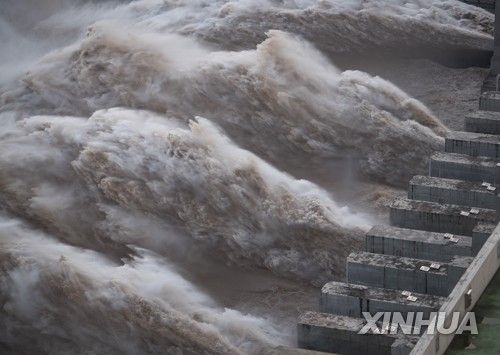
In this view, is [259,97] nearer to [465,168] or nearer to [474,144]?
[474,144]

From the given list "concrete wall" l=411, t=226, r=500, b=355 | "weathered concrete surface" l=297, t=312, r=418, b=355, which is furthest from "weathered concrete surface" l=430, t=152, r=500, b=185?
"concrete wall" l=411, t=226, r=500, b=355

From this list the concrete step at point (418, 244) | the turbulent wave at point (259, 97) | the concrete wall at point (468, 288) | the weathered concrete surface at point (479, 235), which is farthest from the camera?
the turbulent wave at point (259, 97)

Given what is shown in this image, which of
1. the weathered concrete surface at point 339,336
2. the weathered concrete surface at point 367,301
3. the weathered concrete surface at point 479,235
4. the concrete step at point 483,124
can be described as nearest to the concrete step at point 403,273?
the weathered concrete surface at point 367,301

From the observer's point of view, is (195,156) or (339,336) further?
(195,156)

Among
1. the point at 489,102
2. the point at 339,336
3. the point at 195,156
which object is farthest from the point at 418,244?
the point at 489,102

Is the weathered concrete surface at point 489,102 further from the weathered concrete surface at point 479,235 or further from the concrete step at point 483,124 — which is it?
the weathered concrete surface at point 479,235

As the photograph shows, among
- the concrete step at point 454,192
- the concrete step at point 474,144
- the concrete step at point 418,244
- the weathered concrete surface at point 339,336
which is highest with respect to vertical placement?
the concrete step at point 474,144

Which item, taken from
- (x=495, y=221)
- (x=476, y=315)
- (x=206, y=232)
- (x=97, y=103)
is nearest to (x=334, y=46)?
(x=97, y=103)
